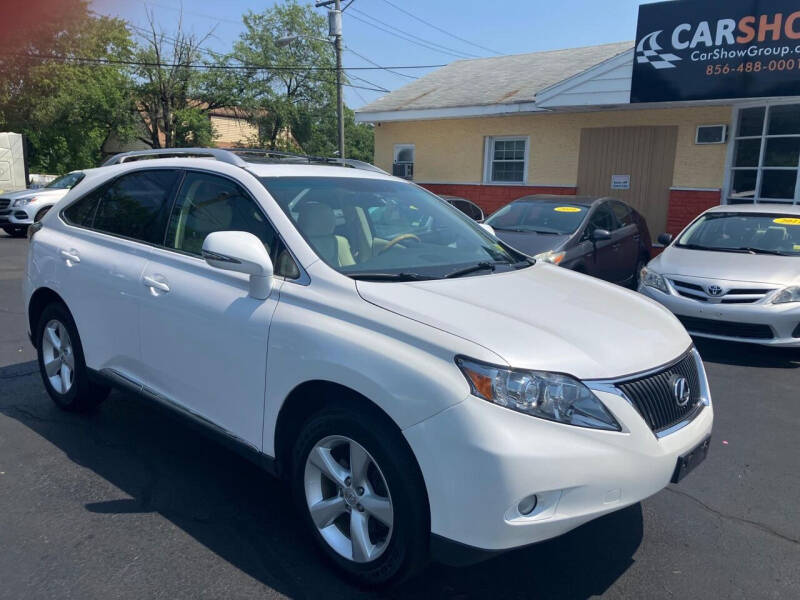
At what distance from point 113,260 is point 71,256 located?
19.7 inches

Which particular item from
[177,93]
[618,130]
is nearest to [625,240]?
[618,130]

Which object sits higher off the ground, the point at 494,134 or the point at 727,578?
the point at 494,134

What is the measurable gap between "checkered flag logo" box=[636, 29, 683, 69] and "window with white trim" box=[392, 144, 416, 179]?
6827 mm

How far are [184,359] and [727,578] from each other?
9.13ft

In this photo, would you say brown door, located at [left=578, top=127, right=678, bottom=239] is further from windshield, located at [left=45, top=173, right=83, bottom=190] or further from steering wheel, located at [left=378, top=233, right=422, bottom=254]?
windshield, located at [left=45, top=173, right=83, bottom=190]

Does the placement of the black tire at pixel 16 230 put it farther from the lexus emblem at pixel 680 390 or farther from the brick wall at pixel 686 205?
the lexus emblem at pixel 680 390

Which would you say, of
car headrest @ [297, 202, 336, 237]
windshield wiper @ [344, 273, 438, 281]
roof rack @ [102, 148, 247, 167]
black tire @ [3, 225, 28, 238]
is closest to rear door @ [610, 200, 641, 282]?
roof rack @ [102, 148, 247, 167]

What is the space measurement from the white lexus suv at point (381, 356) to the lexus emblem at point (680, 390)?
0.01 meters

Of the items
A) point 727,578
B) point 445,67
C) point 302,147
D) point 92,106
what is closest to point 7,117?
point 92,106

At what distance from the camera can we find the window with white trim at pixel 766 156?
11.5 metres

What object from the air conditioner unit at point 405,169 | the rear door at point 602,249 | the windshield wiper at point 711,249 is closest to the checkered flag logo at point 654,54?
the rear door at point 602,249

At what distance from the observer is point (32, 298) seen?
475 cm

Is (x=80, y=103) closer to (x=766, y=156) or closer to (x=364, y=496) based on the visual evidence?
(x=766, y=156)

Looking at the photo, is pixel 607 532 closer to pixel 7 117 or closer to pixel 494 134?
pixel 494 134
